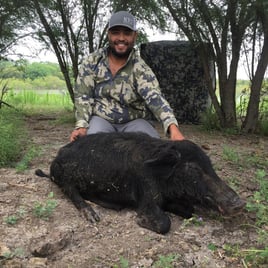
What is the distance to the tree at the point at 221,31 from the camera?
→ 22.6ft

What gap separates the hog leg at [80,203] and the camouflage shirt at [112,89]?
2.79 feet

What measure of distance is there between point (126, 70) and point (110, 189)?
4.66 feet

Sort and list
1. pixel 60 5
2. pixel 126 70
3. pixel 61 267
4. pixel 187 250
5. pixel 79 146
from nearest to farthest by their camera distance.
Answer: pixel 61 267, pixel 187 250, pixel 79 146, pixel 126 70, pixel 60 5

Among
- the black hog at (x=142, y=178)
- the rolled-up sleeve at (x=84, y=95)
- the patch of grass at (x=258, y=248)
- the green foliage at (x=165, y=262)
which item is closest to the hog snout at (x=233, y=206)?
the black hog at (x=142, y=178)

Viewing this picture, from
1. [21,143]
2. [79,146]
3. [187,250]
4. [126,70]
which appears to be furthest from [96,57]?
[187,250]

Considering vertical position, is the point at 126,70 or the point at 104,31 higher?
the point at 104,31

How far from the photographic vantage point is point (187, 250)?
108 inches

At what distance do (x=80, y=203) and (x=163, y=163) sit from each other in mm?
722

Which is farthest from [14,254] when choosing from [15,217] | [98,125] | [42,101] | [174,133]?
[42,101]

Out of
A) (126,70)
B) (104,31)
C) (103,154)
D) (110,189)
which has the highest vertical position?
(104,31)

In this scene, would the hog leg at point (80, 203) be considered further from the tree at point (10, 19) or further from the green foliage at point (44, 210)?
the tree at point (10, 19)

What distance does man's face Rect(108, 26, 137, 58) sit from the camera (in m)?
4.24

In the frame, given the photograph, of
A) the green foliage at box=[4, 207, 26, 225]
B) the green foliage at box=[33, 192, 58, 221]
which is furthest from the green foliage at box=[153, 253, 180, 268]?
the green foliage at box=[4, 207, 26, 225]

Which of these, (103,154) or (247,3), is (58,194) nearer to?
(103,154)
